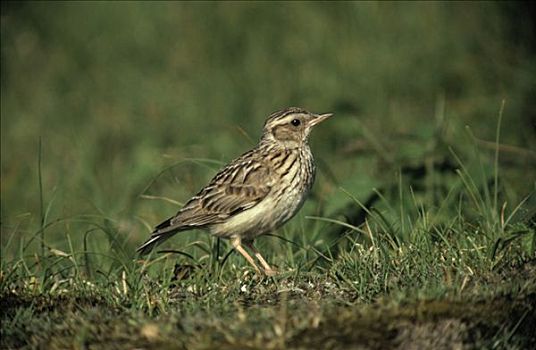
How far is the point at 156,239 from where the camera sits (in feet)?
24.7

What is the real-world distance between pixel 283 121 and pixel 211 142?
3.10 m

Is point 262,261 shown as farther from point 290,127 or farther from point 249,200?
point 290,127

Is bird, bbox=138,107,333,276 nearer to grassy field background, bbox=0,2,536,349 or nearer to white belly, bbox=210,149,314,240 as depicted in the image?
white belly, bbox=210,149,314,240

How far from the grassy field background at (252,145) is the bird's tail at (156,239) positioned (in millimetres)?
173

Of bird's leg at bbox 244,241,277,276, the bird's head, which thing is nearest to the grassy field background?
bird's leg at bbox 244,241,277,276

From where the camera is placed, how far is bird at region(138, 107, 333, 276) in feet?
24.8

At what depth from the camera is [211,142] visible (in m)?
11.2

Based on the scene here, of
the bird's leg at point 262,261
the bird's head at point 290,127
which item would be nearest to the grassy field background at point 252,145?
the bird's leg at point 262,261

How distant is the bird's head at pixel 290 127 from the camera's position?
8.20 metres

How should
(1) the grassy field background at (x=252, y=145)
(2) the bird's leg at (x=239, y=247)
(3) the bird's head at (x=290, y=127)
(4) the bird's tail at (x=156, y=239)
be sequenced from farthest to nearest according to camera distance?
(3) the bird's head at (x=290, y=127), (4) the bird's tail at (x=156, y=239), (2) the bird's leg at (x=239, y=247), (1) the grassy field background at (x=252, y=145)

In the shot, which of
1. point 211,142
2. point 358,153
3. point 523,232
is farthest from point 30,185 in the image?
point 523,232

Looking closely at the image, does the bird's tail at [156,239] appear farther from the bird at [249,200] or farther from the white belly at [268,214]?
the white belly at [268,214]

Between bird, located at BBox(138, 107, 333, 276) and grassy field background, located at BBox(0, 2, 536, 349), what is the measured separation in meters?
0.19

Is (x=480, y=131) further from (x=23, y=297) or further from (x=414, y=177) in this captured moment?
(x=23, y=297)
